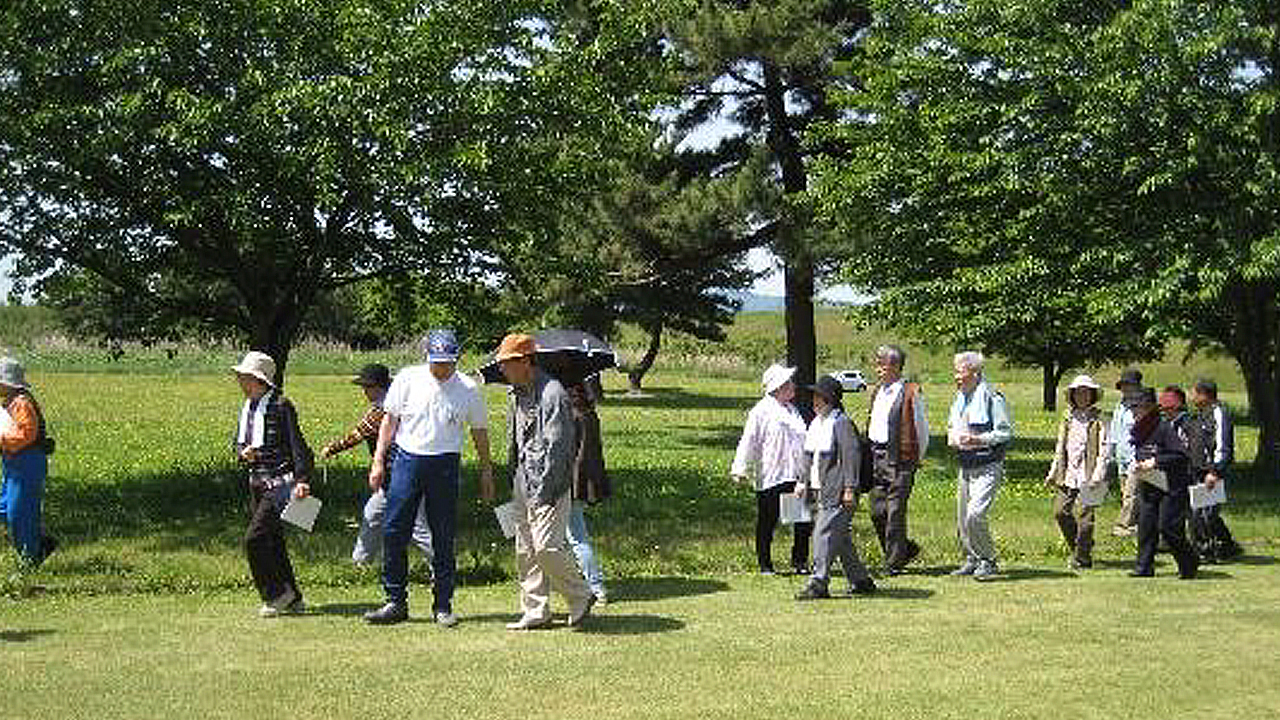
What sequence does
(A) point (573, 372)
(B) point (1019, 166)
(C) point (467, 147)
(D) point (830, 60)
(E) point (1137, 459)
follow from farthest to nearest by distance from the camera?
(D) point (830, 60)
(B) point (1019, 166)
(C) point (467, 147)
(E) point (1137, 459)
(A) point (573, 372)

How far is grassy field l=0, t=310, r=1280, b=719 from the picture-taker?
7090 millimetres

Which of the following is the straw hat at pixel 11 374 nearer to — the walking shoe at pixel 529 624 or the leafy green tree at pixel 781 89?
the walking shoe at pixel 529 624

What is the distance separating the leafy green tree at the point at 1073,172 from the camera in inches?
726

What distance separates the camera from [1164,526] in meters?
11.4

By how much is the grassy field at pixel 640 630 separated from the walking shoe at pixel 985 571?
15 centimetres

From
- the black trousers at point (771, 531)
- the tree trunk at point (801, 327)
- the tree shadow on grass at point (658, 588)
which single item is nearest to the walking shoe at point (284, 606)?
the tree shadow on grass at point (658, 588)

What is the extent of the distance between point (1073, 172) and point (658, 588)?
461 inches

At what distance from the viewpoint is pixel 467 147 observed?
14.6 meters

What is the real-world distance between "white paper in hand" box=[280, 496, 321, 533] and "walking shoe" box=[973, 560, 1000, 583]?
5467 mm

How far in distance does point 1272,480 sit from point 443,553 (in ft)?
51.0

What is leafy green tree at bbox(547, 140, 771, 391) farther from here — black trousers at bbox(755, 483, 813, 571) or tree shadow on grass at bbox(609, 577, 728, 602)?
tree shadow on grass at bbox(609, 577, 728, 602)

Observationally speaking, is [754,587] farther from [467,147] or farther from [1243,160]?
[1243,160]

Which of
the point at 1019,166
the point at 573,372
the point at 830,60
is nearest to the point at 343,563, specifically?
the point at 573,372

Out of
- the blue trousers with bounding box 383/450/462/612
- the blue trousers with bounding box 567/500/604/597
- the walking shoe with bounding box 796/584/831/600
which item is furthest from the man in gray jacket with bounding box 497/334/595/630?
the walking shoe with bounding box 796/584/831/600
